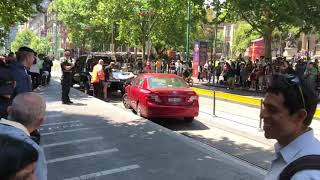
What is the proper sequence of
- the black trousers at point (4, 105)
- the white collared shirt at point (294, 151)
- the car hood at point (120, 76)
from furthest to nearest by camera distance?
1. the car hood at point (120, 76)
2. the black trousers at point (4, 105)
3. the white collared shirt at point (294, 151)

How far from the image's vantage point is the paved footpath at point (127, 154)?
24.7ft

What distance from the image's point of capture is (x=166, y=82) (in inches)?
564

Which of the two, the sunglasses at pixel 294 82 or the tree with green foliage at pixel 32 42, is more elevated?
the tree with green foliage at pixel 32 42

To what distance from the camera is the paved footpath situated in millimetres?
A: 7543

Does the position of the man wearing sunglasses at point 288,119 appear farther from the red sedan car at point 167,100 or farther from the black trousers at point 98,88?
the black trousers at point 98,88

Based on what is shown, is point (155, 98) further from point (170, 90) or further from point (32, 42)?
point (32, 42)

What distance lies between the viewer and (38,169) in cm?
296

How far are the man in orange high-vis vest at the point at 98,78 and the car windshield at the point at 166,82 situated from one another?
5.58 metres

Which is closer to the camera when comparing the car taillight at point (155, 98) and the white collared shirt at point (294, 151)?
the white collared shirt at point (294, 151)

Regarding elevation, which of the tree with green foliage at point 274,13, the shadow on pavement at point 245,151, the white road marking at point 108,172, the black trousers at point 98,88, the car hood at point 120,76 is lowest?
the shadow on pavement at point 245,151

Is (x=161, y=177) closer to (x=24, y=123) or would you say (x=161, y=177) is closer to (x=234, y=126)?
(x=24, y=123)

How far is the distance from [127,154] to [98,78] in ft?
37.2

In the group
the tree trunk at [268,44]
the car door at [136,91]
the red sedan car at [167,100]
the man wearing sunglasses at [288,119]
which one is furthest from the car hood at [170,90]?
the tree trunk at [268,44]

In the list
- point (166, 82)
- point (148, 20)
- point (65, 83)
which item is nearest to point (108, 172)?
point (166, 82)
